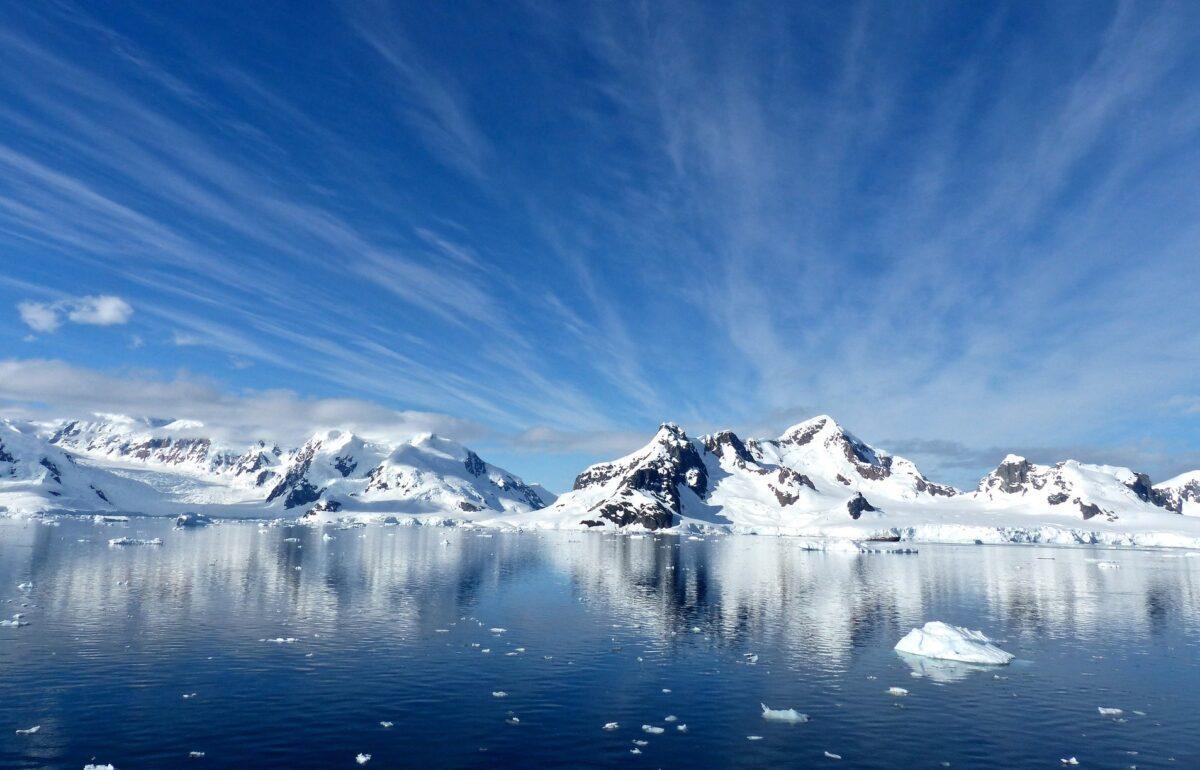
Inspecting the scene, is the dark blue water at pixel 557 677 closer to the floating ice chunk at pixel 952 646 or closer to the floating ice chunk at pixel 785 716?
the floating ice chunk at pixel 785 716

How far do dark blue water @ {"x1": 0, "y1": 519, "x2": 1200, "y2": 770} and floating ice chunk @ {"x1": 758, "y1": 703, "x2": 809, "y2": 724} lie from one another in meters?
0.73

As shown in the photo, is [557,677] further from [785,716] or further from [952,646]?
[952,646]

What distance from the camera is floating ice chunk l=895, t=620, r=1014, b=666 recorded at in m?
57.0

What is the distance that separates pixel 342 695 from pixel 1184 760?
47.1m

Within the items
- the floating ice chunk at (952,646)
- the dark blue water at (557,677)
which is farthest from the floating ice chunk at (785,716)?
the floating ice chunk at (952,646)

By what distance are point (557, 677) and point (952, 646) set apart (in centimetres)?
3340

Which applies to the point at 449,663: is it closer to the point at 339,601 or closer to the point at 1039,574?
the point at 339,601

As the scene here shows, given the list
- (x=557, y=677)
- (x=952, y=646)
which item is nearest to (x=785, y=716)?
(x=557, y=677)

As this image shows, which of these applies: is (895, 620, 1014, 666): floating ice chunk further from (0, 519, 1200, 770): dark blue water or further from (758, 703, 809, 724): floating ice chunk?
(758, 703, 809, 724): floating ice chunk

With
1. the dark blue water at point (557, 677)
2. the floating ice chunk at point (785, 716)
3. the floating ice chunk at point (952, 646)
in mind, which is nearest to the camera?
the dark blue water at point (557, 677)

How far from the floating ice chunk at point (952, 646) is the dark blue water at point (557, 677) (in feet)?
8.57

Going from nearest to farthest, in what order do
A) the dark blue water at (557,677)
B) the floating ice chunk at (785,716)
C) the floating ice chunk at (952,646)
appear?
the dark blue water at (557,677) → the floating ice chunk at (785,716) → the floating ice chunk at (952,646)

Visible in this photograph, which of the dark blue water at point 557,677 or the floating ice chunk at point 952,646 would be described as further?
the floating ice chunk at point 952,646

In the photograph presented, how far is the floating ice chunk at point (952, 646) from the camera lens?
2244 inches
